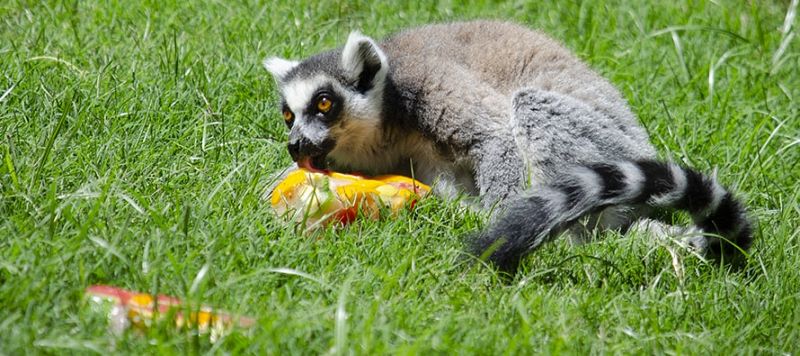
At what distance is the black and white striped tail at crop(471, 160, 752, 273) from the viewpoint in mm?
3859

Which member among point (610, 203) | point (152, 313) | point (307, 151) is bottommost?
point (307, 151)

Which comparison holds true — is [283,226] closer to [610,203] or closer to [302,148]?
[302,148]

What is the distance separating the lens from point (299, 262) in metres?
3.69

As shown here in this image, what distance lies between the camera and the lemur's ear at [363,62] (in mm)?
4871

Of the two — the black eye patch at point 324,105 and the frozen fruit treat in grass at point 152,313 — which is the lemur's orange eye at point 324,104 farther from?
the frozen fruit treat in grass at point 152,313

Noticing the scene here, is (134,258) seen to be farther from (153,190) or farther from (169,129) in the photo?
(169,129)

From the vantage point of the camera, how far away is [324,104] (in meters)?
4.87

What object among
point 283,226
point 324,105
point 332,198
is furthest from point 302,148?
point 283,226

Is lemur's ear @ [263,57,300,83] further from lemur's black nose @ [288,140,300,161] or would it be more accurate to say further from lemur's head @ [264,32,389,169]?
lemur's black nose @ [288,140,300,161]

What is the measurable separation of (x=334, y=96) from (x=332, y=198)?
0.77 metres

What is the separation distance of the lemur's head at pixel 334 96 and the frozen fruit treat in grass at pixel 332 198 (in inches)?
13.4

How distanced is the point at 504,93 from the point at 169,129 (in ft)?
5.39

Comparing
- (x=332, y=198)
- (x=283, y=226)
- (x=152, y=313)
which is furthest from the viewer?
(x=332, y=198)

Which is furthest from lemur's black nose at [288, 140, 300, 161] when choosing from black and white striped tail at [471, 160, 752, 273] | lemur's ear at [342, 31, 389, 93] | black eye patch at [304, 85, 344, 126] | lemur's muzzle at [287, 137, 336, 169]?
black and white striped tail at [471, 160, 752, 273]
